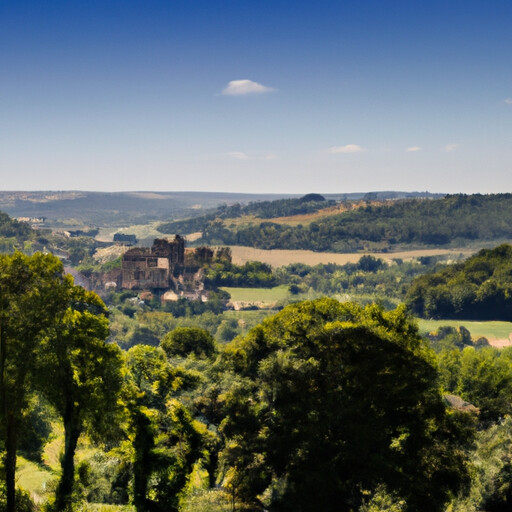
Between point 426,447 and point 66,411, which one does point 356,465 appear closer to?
point 426,447

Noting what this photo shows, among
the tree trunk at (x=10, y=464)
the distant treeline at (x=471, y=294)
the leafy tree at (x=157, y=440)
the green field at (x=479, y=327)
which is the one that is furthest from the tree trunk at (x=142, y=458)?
the distant treeline at (x=471, y=294)

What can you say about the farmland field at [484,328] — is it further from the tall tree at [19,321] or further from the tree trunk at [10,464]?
the tree trunk at [10,464]

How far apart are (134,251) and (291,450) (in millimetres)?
174248

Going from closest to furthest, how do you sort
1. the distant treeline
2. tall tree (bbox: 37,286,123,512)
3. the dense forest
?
tall tree (bbox: 37,286,123,512), the dense forest, the distant treeline

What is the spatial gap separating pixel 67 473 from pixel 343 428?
10469 millimetres

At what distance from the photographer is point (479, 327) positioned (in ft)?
460

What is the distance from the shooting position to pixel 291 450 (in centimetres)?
2306

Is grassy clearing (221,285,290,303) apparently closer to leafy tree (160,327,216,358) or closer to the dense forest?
leafy tree (160,327,216,358)

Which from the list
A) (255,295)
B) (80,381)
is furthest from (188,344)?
(255,295)

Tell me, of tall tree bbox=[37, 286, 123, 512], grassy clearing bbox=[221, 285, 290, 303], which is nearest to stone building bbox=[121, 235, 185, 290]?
grassy clearing bbox=[221, 285, 290, 303]

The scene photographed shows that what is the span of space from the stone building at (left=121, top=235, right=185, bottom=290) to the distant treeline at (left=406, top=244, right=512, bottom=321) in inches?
2972

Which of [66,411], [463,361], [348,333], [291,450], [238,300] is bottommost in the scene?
[238,300]

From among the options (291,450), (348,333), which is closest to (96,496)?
(291,450)

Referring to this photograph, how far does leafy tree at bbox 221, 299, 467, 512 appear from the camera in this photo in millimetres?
22141
